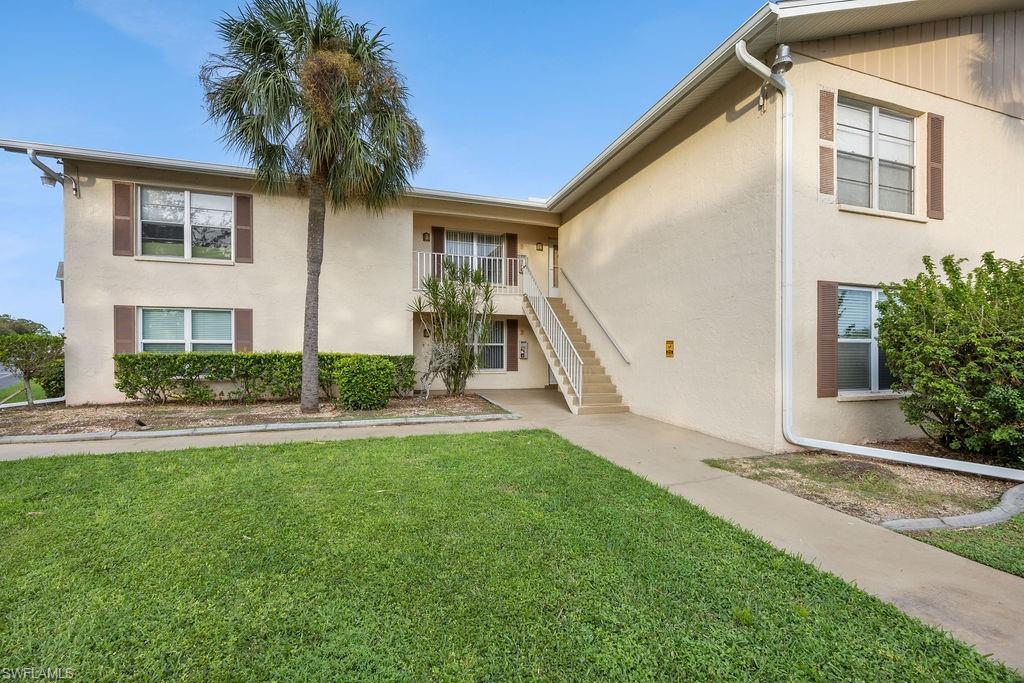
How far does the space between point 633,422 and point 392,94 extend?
25.2ft

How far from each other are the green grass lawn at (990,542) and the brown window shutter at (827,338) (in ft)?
8.17

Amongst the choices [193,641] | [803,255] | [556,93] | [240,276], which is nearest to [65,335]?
[240,276]

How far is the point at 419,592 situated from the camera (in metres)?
2.43

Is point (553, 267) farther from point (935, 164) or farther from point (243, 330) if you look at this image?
point (243, 330)

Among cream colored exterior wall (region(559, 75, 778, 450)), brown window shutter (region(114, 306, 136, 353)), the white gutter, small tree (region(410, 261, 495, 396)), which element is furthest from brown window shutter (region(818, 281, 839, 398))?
the white gutter

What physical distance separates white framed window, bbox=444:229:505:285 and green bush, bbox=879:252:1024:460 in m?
8.76

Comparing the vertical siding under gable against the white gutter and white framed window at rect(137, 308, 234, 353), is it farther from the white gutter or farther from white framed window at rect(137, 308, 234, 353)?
the white gutter

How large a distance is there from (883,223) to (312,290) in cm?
978

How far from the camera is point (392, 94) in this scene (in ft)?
25.7

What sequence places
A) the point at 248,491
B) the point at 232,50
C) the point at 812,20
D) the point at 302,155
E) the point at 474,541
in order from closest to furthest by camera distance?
the point at 474,541 < the point at 248,491 < the point at 812,20 < the point at 232,50 < the point at 302,155

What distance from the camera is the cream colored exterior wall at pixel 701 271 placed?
5930mm

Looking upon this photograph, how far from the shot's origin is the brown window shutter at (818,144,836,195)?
5.88 metres

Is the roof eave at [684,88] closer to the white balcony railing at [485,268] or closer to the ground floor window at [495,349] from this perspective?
the white balcony railing at [485,268]

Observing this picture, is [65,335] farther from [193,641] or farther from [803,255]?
[803,255]
